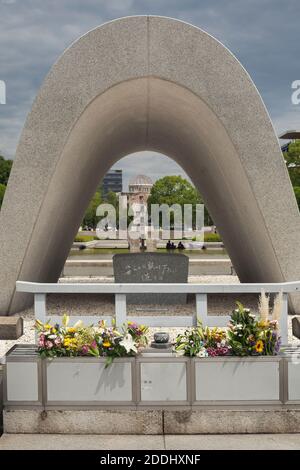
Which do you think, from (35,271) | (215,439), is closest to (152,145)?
(35,271)

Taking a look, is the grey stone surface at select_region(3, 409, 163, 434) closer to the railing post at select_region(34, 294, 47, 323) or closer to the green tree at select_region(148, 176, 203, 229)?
the railing post at select_region(34, 294, 47, 323)

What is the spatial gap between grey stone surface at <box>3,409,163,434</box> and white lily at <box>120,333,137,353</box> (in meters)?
0.78

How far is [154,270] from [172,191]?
2074 inches

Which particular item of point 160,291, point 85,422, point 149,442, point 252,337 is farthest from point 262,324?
point 85,422

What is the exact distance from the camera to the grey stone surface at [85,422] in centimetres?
611

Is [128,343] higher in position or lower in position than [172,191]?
lower

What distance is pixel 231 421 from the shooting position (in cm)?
609

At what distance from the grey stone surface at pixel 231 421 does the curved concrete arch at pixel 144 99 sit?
4.54 metres

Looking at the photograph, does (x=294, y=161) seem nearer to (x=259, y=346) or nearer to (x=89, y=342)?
(x=259, y=346)

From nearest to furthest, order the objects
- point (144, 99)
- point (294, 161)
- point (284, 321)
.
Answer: point (284, 321) → point (144, 99) → point (294, 161)

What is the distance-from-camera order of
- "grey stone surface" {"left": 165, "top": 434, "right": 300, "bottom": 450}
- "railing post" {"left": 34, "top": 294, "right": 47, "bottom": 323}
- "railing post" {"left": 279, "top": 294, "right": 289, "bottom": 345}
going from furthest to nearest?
"railing post" {"left": 34, "top": 294, "right": 47, "bottom": 323} < "railing post" {"left": 279, "top": 294, "right": 289, "bottom": 345} < "grey stone surface" {"left": 165, "top": 434, "right": 300, "bottom": 450}

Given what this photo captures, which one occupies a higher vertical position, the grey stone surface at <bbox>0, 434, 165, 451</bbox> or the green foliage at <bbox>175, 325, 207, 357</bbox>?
the green foliage at <bbox>175, 325, 207, 357</bbox>

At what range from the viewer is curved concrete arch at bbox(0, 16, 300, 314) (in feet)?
30.7

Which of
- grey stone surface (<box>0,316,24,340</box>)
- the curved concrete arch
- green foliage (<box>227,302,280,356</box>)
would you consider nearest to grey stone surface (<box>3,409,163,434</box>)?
green foliage (<box>227,302,280,356</box>)
